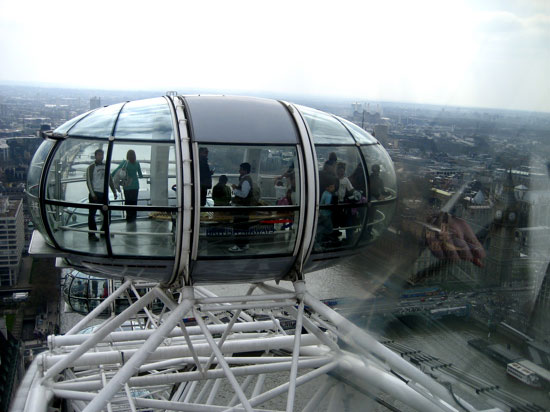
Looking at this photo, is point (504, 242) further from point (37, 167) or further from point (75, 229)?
point (37, 167)

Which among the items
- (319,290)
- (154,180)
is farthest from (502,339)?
(319,290)

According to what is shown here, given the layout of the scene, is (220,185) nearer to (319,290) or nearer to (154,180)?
(154,180)

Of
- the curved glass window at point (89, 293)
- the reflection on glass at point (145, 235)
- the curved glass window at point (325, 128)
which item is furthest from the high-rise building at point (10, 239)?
the curved glass window at point (325, 128)

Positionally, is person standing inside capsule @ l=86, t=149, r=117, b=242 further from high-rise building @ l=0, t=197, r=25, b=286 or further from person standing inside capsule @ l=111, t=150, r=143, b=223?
high-rise building @ l=0, t=197, r=25, b=286

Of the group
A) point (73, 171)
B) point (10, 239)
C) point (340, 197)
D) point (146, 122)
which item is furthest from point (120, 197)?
point (10, 239)

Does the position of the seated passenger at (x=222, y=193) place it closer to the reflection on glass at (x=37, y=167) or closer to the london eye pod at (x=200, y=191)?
the london eye pod at (x=200, y=191)

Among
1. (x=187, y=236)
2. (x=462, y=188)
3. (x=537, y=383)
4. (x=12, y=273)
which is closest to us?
(x=537, y=383)

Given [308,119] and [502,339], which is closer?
[502,339]
